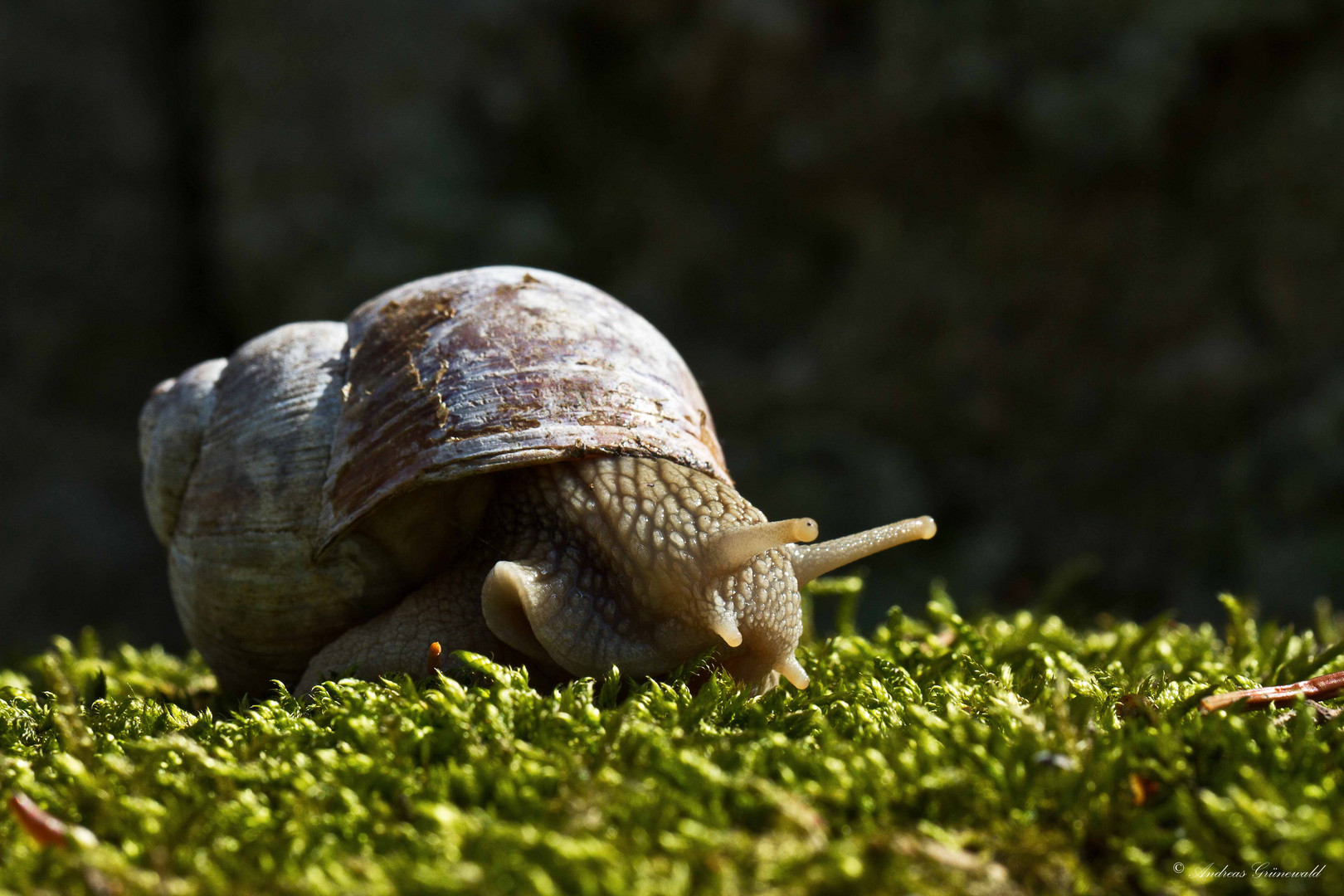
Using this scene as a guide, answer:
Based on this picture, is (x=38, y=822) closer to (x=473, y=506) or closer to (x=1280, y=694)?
(x=473, y=506)

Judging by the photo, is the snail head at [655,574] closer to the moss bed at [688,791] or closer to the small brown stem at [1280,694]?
the moss bed at [688,791]

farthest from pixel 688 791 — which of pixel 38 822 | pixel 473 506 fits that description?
pixel 473 506

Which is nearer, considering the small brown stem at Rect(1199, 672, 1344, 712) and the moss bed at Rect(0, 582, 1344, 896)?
the moss bed at Rect(0, 582, 1344, 896)

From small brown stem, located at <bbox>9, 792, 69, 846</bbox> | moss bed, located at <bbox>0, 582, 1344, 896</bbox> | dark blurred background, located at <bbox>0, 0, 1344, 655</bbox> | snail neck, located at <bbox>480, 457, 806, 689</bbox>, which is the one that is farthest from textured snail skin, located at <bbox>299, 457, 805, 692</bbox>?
dark blurred background, located at <bbox>0, 0, 1344, 655</bbox>

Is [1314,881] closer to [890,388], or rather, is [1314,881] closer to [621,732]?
[621,732]

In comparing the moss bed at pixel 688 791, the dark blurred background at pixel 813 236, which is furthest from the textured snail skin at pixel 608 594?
the dark blurred background at pixel 813 236

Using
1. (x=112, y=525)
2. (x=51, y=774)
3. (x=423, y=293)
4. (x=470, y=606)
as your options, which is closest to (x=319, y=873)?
(x=51, y=774)

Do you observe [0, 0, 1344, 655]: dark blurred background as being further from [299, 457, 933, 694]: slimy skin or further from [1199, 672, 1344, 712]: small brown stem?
[299, 457, 933, 694]: slimy skin
